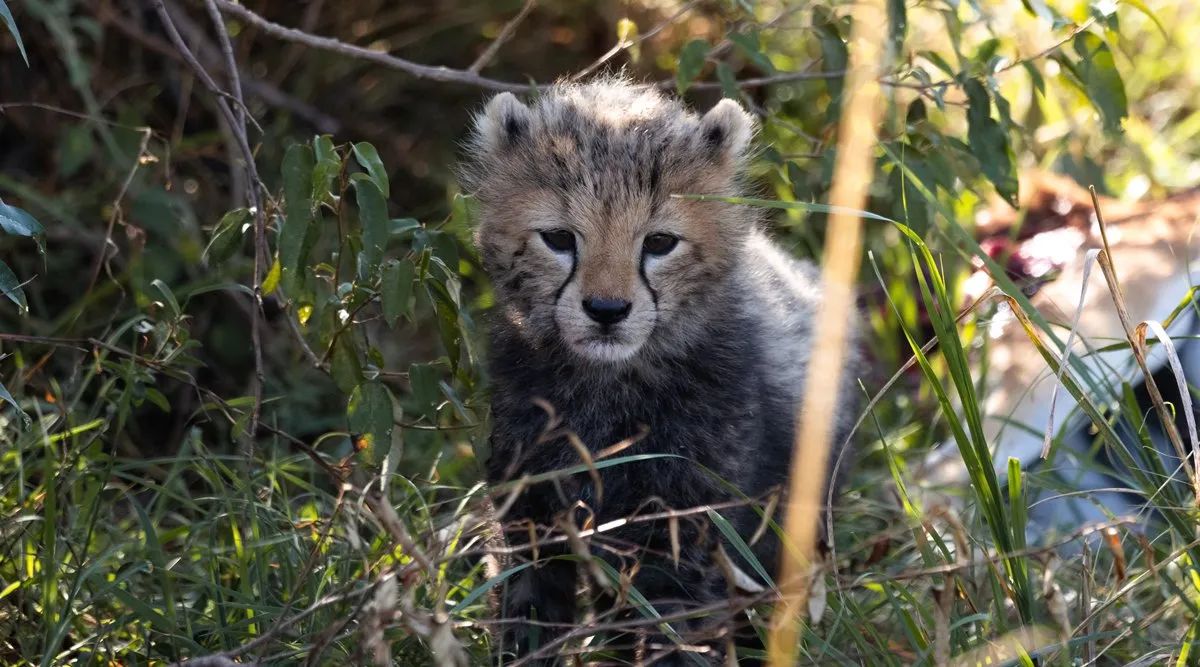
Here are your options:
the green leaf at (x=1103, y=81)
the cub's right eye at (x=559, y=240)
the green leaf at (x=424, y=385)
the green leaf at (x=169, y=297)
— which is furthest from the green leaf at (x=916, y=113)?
the green leaf at (x=169, y=297)

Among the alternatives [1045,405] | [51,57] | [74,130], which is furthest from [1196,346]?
[51,57]

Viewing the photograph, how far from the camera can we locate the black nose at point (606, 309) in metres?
2.78

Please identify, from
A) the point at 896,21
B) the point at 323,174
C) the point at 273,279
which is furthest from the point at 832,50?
the point at 273,279

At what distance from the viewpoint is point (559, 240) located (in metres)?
2.93

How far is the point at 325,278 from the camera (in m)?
3.28

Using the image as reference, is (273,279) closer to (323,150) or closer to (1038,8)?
(323,150)

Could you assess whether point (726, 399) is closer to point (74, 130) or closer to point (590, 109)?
point (590, 109)

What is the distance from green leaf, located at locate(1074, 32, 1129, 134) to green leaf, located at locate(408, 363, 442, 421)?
1965 millimetres

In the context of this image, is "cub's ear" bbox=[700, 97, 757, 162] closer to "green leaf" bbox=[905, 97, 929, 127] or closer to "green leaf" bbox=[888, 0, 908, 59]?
"green leaf" bbox=[888, 0, 908, 59]

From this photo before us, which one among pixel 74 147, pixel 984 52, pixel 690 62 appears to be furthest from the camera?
pixel 74 147

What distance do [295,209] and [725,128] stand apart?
1.08 metres

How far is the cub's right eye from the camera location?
2.92 m

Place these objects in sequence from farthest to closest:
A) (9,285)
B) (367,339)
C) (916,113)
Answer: (916,113), (367,339), (9,285)

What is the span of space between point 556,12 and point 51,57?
2.20m
